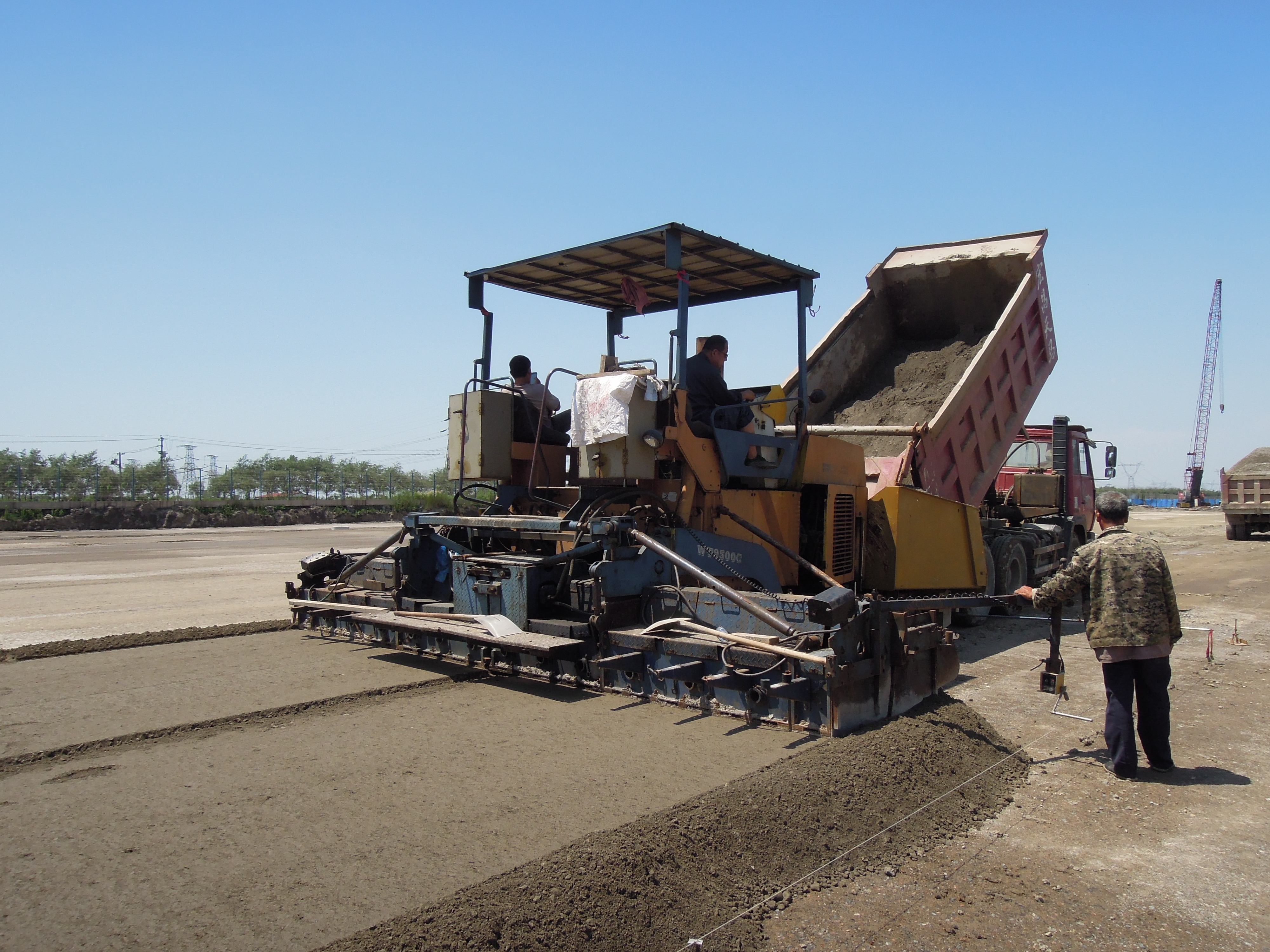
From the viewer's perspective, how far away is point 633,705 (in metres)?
5.41

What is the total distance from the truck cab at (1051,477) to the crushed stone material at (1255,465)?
15.9 metres

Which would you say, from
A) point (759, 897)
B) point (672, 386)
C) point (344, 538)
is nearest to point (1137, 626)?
point (759, 897)

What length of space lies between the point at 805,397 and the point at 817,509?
102cm

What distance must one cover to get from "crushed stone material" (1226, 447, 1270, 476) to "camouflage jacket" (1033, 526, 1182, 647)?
2571cm

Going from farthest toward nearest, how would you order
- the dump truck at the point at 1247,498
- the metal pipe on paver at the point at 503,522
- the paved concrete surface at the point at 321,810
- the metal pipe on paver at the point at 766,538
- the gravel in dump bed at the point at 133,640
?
the dump truck at the point at 1247,498 → the gravel in dump bed at the point at 133,640 → the metal pipe on paver at the point at 766,538 → the metal pipe on paver at the point at 503,522 → the paved concrete surface at the point at 321,810

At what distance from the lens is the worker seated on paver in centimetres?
677

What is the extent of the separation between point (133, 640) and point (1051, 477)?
11297 millimetres

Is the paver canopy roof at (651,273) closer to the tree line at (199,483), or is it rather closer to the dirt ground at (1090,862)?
the dirt ground at (1090,862)

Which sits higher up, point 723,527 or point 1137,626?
point 723,527

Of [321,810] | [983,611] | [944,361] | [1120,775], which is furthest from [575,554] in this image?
[944,361]

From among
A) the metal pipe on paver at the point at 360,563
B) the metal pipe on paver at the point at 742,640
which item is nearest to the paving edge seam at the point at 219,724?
the metal pipe on paver at the point at 742,640

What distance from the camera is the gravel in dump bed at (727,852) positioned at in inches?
104

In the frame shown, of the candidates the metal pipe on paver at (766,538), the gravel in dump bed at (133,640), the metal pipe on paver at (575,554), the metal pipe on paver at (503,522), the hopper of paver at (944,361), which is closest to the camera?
the metal pipe on paver at (575,554)

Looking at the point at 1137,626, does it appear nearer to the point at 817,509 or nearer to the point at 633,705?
the point at 633,705
